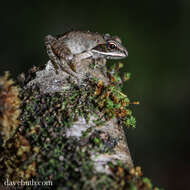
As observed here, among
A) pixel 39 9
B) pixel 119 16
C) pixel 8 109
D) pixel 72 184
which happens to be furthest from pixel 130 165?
pixel 39 9

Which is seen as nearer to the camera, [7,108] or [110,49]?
[7,108]

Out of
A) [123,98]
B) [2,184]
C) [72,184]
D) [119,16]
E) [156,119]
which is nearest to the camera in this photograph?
[72,184]

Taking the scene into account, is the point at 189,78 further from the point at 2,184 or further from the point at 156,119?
the point at 2,184

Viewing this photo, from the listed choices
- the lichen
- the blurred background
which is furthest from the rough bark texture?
the blurred background

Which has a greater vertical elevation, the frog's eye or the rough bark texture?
the frog's eye

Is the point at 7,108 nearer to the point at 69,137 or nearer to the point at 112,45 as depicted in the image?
the point at 69,137

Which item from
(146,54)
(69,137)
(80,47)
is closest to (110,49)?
(80,47)

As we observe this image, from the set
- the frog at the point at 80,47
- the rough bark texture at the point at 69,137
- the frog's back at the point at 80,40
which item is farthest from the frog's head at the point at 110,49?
the rough bark texture at the point at 69,137

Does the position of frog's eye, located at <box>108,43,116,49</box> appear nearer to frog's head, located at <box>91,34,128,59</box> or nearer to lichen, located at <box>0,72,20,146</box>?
frog's head, located at <box>91,34,128,59</box>
